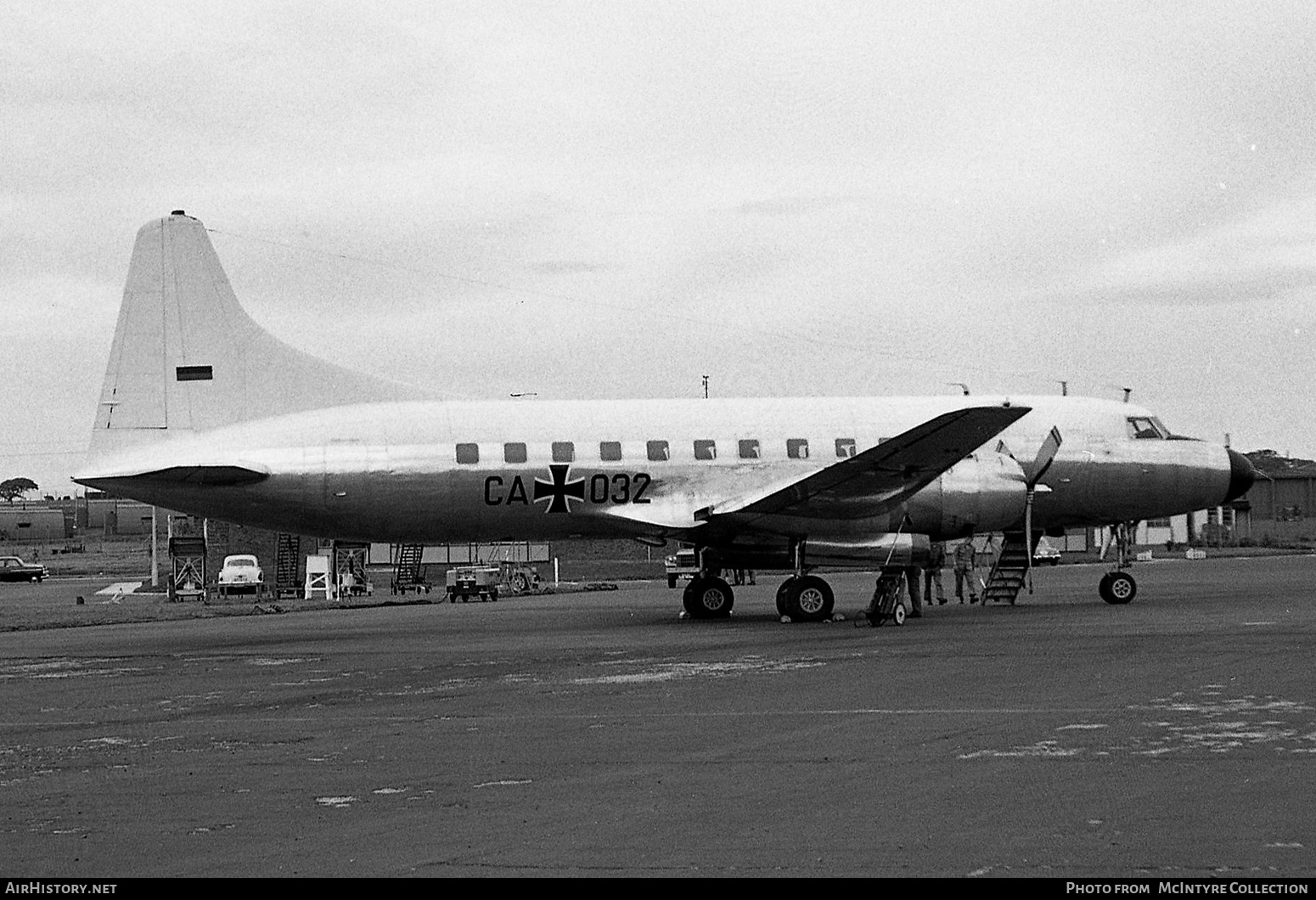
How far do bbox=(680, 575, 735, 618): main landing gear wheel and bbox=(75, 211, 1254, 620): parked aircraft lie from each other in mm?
41

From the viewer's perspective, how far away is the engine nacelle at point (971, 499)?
2909 cm

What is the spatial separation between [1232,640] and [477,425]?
14338 mm

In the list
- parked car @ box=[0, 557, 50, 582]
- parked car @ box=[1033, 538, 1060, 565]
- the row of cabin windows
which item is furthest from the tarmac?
parked car @ box=[0, 557, 50, 582]

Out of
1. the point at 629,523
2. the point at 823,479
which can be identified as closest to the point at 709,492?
the point at 629,523

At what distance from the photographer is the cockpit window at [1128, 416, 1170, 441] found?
33.3m

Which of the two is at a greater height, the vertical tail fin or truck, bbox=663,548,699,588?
the vertical tail fin

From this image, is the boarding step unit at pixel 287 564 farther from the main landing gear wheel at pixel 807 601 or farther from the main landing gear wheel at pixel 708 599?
the main landing gear wheel at pixel 807 601

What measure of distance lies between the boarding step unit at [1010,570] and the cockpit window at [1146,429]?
3.18 metres

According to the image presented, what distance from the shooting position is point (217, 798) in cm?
1030

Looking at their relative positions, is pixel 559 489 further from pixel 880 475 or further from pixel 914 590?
pixel 914 590

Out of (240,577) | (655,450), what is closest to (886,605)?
(655,450)

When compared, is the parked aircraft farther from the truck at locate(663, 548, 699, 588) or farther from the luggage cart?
the truck at locate(663, 548, 699, 588)

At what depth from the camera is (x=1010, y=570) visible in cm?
3297

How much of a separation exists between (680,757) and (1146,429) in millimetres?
24515
